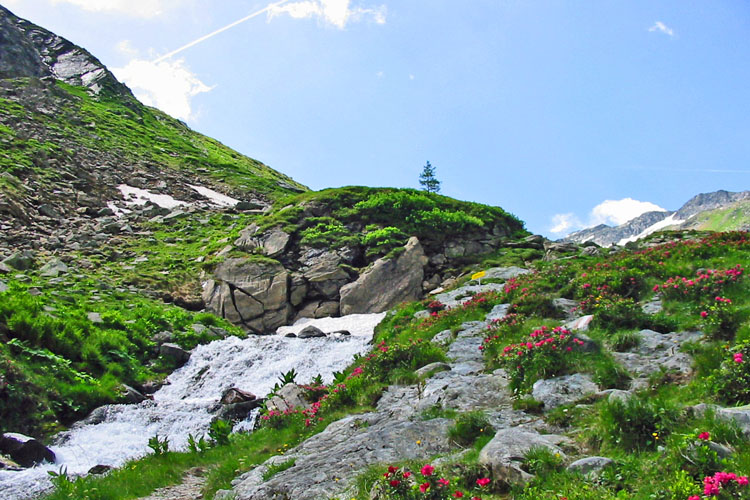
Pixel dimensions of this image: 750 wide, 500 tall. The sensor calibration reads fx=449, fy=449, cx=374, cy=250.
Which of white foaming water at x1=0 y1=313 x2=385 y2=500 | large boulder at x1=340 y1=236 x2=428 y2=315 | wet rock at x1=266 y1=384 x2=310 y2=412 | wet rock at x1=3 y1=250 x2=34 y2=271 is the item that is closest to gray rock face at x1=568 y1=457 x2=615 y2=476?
wet rock at x1=266 y1=384 x2=310 y2=412

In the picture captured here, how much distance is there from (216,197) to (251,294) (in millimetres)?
31681

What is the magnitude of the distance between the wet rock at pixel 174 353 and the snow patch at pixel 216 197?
32.6 m

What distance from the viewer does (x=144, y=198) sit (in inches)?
1906

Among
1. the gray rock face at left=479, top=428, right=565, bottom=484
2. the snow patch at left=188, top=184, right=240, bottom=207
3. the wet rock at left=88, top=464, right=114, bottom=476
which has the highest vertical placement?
the snow patch at left=188, top=184, right=240, bottom=207

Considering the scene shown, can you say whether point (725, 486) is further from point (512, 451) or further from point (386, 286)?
point (386, 286)

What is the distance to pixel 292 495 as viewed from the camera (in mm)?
7008

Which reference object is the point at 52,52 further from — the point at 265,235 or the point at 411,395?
the point at 411,395

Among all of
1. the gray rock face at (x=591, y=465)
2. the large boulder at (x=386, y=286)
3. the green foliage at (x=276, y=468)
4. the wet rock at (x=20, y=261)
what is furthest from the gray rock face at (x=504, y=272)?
the wet rock at (x=20, y=261)

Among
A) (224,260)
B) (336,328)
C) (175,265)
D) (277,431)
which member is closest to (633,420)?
(277,431)

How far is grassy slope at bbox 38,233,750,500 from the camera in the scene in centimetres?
504

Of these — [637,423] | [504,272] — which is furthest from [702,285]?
[504,272]

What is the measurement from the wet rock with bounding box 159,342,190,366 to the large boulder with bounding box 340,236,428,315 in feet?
32.0

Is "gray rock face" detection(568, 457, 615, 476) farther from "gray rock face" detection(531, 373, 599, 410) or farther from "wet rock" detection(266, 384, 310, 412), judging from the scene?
"wet rock" detection(266, 384, 310, 412)

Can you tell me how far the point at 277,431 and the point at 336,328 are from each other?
44.5 feet
